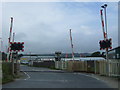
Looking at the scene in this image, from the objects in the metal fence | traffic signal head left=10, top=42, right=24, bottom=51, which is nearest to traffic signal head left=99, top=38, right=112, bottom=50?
the metal fence

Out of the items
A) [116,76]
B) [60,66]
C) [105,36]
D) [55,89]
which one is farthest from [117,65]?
[60,66]

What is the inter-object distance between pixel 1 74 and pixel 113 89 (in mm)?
8903

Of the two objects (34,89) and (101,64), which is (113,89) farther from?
(101,64)

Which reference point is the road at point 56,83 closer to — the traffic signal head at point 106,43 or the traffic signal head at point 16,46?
the traffic signal head at point 16,46

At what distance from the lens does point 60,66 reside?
157 ft

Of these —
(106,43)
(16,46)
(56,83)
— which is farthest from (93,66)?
(56,83)

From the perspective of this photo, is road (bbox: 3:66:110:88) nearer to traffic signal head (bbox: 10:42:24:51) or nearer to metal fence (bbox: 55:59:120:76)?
metal fence (bbox: 55:59:120:76)

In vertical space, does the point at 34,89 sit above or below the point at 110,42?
below

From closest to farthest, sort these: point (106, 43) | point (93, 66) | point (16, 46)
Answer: point (16, 46) < point (106, 43) < point (93, 66)

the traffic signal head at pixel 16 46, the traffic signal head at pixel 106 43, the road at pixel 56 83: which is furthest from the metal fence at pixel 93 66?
the traffic signal head at pixel 16 46

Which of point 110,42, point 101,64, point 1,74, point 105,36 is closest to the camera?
point 1,74

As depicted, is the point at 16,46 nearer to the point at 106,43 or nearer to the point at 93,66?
the point at 106,43

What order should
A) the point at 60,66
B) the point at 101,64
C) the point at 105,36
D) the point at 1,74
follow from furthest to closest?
the point at 60,66, the point at 101,64, the point at 105,36, the point at 1,74

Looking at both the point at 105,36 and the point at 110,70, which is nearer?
the point at 110,70
